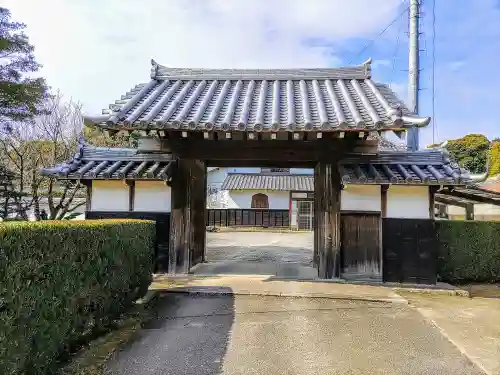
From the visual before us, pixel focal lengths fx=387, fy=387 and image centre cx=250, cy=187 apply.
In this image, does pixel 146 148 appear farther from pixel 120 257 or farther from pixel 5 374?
pixel 5 374

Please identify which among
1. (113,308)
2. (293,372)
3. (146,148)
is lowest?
(293,372)

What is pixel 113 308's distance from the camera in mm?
4895

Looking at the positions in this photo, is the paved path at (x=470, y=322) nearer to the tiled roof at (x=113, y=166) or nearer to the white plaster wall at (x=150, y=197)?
the white plaster wall at (x=150, y=197)

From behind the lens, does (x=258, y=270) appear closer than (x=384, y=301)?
No

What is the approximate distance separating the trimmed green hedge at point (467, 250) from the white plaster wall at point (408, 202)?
930 mm

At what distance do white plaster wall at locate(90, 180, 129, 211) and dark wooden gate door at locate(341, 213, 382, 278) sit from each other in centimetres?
462

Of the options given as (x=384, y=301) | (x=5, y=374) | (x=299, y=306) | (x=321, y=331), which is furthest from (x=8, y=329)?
(x=384, y=301)

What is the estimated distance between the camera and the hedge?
2848 mm

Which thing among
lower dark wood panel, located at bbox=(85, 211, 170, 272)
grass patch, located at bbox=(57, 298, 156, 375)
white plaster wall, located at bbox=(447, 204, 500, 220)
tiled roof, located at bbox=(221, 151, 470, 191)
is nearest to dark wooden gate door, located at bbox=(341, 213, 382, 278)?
tiled roof, located at bbox=(221, 151, 470, 191)

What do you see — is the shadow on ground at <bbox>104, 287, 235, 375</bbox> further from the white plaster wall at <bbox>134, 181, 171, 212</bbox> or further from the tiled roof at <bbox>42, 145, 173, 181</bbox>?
the tiled roof at <bbox>42, 145, 173, 181</bbox>

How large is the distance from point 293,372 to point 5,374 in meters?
2.45

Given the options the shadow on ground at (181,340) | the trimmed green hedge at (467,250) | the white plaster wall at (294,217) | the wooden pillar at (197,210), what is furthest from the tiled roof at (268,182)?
the shadow on ground at (181,340)

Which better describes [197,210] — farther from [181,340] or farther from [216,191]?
[216,191]

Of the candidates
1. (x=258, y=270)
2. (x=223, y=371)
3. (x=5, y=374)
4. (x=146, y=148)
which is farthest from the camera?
(x=258, y=270)
